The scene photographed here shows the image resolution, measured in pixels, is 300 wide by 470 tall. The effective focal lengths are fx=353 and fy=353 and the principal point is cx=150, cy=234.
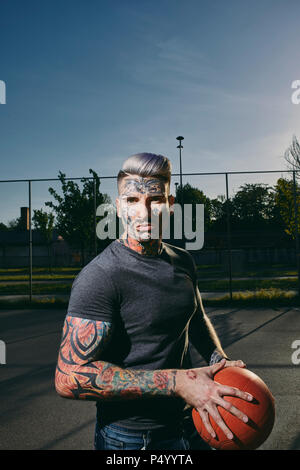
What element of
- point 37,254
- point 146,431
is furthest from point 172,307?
point 37,254

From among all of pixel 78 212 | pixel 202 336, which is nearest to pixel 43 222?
pixel 78 212

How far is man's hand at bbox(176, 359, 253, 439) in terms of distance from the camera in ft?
3.78

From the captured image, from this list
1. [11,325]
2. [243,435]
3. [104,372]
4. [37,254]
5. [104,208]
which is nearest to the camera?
[104,372]

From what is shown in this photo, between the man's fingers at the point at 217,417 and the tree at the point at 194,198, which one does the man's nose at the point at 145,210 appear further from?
the tree at the point at 194,198

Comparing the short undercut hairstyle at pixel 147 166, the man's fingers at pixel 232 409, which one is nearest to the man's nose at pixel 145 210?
the short undercut hairstyle at pixel 147 166

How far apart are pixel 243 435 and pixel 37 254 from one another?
45.7m

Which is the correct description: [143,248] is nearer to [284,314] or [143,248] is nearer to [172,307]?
[172,307]

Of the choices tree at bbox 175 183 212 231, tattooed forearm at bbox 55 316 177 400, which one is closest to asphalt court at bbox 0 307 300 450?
tattooed forearm at bbox 55 316 177 400

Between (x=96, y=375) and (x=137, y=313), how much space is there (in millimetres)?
262

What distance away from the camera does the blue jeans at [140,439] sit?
4.60 ft

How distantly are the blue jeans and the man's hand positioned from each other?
0.31 meters

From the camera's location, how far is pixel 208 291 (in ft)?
44.3

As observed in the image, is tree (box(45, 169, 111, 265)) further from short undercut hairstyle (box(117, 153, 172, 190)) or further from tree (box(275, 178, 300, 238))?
short undercut hairstyle (box(117, 153, 172, 190))

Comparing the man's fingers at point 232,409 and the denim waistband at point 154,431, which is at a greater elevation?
the man's fingers at point 232,409
